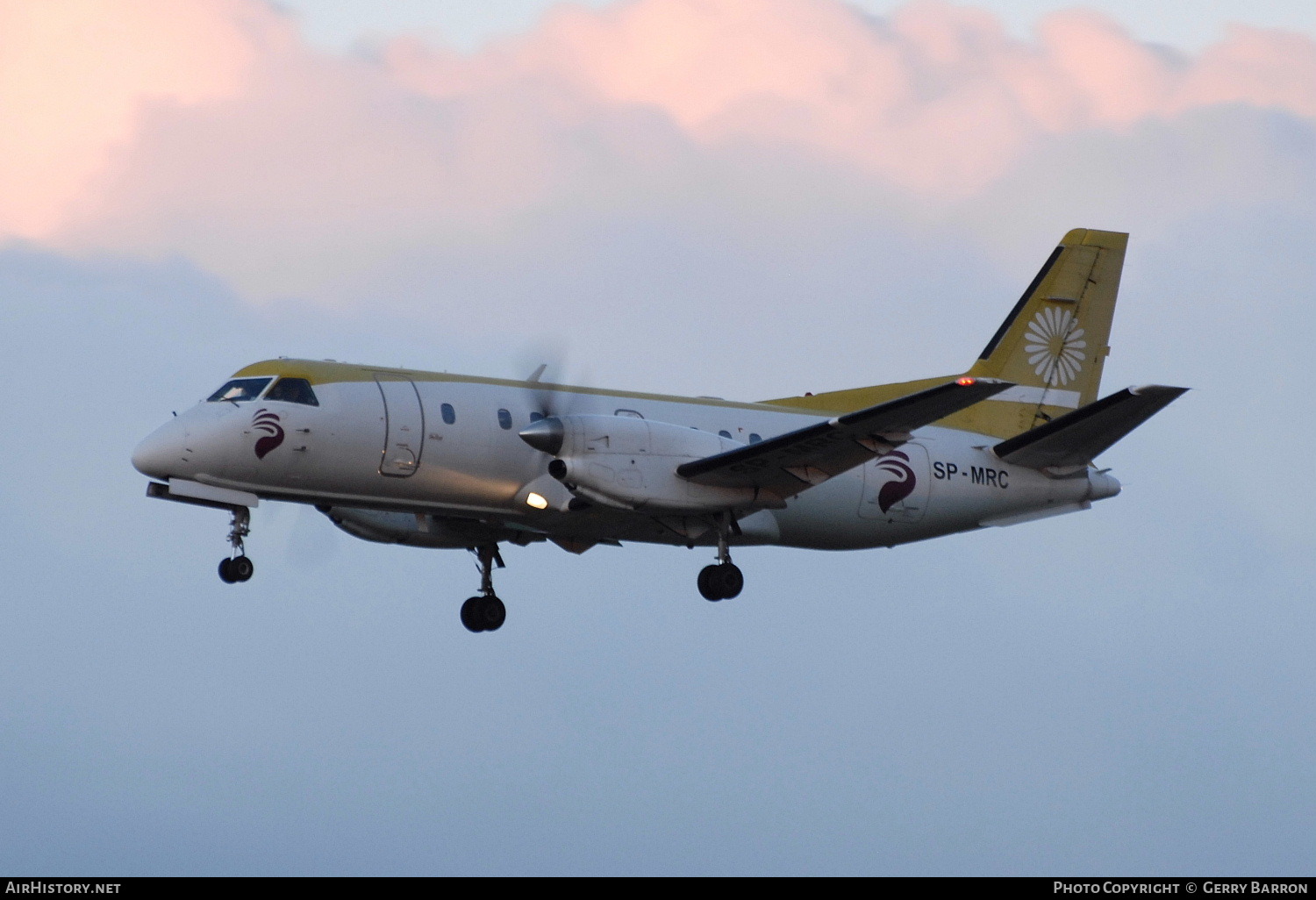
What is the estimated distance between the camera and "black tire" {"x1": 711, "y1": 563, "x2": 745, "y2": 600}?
2342 cm

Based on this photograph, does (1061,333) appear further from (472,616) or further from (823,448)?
(472,616)

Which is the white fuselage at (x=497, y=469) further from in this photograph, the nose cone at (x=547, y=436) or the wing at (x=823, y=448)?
the nose cone at (x=547, y=436)

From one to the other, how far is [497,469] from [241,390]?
3282mm

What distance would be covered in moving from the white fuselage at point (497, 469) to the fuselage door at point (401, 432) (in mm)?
15

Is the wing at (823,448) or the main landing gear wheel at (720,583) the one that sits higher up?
the wing at (823,448)

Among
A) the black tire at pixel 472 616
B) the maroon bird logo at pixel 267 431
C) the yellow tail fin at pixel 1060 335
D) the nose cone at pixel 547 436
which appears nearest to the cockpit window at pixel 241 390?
the maroon bird logo at pixel 267 431

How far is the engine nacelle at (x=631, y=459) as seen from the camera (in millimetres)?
22414

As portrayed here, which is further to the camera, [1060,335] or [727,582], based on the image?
[1060,335]

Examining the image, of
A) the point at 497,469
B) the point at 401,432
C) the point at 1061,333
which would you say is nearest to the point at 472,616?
the point at 497,469

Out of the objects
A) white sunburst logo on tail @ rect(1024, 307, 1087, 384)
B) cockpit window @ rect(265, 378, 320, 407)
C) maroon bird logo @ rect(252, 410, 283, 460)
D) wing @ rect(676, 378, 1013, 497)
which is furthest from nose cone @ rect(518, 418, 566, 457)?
white sunburst logo on tail @ rect(1024, 307, 1087, 384)

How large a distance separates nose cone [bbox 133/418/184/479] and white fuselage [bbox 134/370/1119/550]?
0.01 m

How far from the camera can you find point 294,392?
22250mm

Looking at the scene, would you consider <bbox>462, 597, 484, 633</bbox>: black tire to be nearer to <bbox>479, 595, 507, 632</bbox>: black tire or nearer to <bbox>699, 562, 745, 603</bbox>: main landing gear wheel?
<bbox>479, 595, 507, 632</bbox>: black tire
